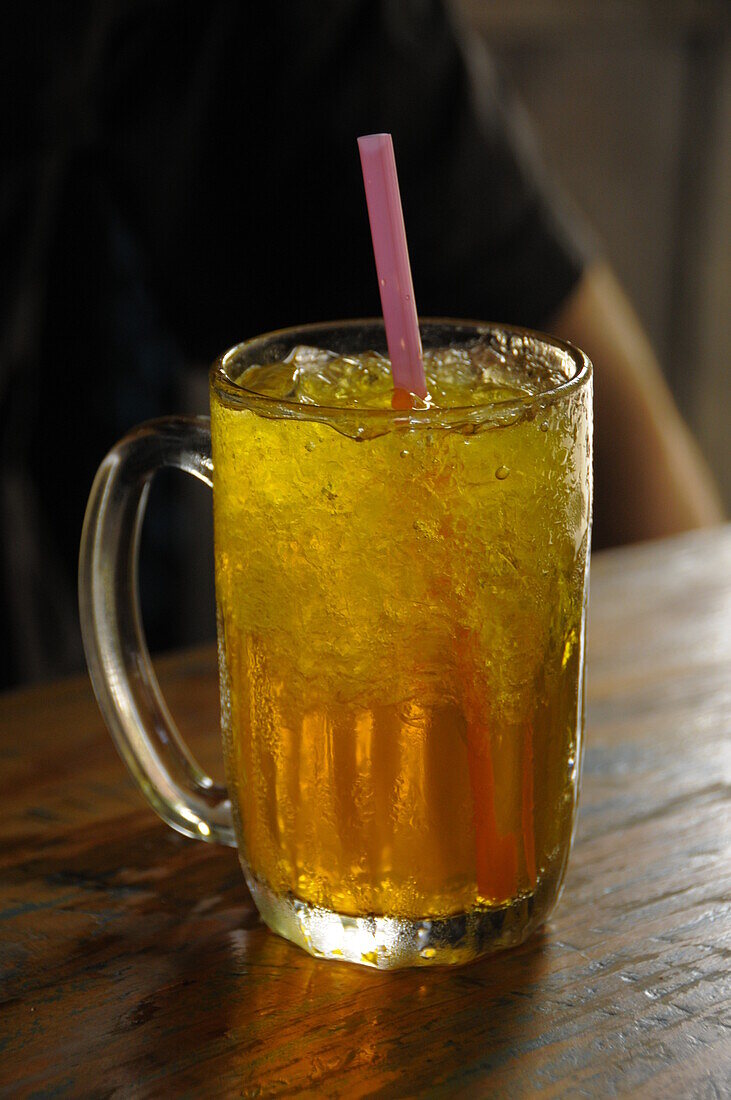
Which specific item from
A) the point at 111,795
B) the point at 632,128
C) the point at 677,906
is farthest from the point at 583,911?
the point at 632,128

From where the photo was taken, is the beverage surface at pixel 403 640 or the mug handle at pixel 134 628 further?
the mug handle at pixel 134 628

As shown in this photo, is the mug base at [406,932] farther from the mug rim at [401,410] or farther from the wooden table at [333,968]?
the mug rim at [401,410]

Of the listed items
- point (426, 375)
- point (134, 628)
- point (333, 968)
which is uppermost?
point (426, 375)

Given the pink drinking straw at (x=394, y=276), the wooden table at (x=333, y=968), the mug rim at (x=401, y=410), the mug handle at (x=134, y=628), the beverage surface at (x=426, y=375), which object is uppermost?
the pink drinking straw at (x=394, y=276)

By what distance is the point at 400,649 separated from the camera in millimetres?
575

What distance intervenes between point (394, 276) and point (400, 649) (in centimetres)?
17

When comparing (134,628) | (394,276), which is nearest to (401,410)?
(394,276)

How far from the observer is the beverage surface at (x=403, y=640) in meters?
0.56

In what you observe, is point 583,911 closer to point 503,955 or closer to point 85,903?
point 503,955

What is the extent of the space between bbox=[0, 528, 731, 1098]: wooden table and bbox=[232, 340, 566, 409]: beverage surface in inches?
10.3

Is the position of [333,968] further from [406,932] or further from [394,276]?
[394,276]

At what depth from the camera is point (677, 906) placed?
67 cm

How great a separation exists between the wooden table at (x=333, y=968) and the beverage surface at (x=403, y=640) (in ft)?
0.14

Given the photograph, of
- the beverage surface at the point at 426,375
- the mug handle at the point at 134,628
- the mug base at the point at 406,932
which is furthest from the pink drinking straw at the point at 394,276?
the mug base at the point at 406,932
